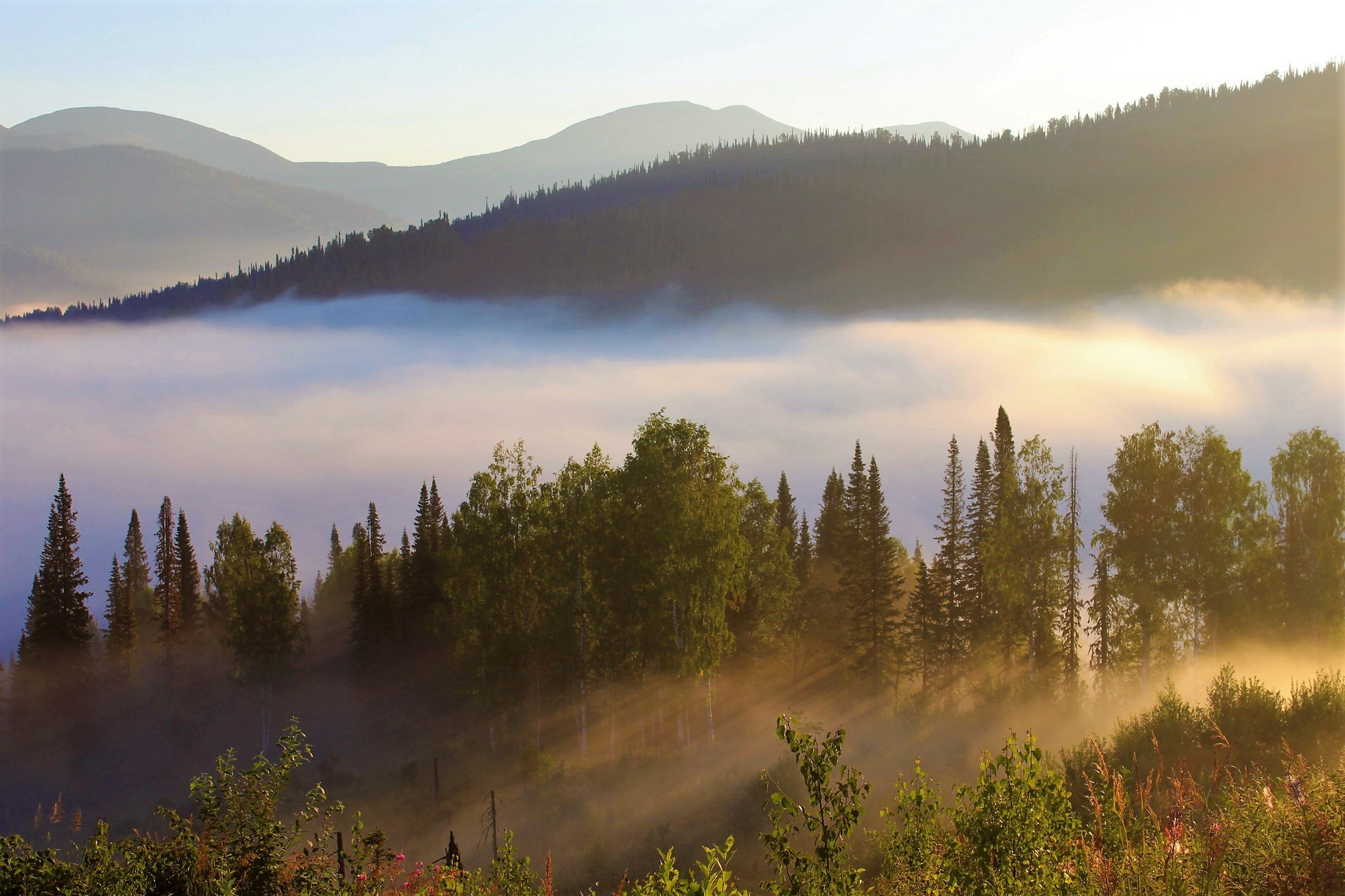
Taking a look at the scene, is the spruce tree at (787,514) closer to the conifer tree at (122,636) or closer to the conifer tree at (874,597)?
the conifer tree at (874,597)

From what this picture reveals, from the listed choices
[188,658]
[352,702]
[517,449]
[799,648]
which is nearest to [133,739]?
[188,658]

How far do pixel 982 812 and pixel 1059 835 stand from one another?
3.76ft

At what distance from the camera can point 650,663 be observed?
180 ft

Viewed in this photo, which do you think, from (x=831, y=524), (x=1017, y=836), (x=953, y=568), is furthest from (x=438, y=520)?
(x=1017, y=836)

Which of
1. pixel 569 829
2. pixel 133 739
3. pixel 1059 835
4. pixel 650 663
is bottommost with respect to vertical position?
pixel 133 739

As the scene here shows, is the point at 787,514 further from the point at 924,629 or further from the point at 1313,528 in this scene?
the point at 1313,528

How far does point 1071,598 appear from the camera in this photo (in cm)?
5550

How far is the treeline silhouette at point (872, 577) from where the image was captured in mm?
49562

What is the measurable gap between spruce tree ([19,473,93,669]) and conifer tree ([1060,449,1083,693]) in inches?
2756

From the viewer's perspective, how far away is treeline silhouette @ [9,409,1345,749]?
4956cm

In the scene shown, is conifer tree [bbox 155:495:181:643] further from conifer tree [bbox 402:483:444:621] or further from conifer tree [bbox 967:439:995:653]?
conifer tree [bbox 967:439:995:653]

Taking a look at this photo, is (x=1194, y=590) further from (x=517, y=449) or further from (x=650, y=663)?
(x=517, y=449)

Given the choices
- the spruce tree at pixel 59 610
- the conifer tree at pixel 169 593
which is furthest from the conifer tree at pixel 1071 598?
the spruce tree at pixel 59 610

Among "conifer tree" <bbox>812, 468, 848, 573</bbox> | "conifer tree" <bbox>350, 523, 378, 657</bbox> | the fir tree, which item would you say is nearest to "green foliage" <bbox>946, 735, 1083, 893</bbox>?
the fir tree
